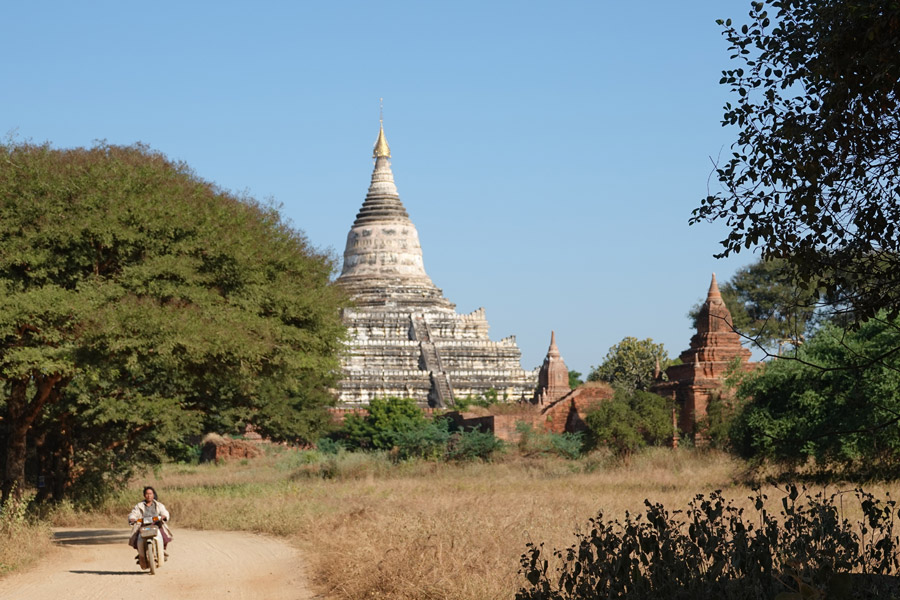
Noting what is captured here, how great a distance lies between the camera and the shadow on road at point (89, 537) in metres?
15.4

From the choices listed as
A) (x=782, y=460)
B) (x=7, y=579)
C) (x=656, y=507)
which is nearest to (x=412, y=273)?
(x=782, y=460)

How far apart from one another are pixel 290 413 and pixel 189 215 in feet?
61.9

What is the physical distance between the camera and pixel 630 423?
3133 cm

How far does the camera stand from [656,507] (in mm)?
6508

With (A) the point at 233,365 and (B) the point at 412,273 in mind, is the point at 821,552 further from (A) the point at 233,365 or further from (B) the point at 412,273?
(B) the point at 412,273

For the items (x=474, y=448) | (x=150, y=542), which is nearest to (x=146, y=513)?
(x=150, y=542)

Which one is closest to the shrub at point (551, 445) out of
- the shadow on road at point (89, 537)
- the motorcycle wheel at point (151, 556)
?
the shadow on road at point (89, 537)

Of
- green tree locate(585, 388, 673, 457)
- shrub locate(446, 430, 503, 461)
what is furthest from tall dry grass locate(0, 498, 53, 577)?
green tree locate(585, 388, 673, 457)

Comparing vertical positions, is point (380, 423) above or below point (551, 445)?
above

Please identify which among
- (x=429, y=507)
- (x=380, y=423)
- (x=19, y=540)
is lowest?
(x=19, y=540)

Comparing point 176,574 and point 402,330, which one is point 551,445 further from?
point 402,330

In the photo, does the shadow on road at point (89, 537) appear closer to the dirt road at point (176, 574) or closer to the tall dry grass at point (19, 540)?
the dirt road at point (176, 574)

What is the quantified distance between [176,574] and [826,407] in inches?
515

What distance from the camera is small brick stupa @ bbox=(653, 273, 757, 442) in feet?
114
